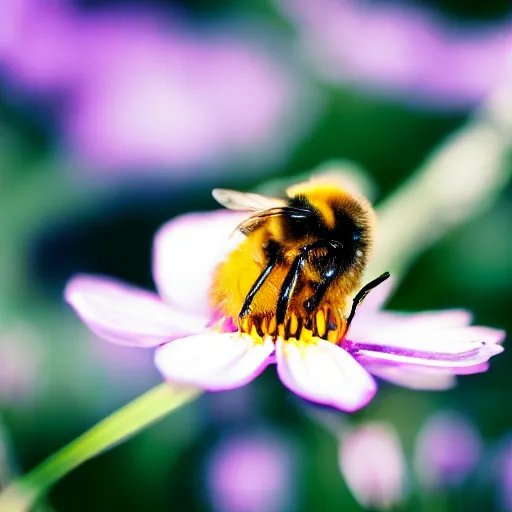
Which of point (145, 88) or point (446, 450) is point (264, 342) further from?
point (145, 88)

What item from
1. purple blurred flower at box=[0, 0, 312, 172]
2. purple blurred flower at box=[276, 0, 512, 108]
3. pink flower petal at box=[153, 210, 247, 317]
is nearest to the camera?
pink flower petal at box=[153, 210, 247, 317]

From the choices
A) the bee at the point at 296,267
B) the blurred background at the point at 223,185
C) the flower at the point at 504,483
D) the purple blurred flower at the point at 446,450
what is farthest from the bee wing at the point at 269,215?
the flower at the point at 504,483

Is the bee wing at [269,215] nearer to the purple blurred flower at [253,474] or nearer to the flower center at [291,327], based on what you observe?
the flower center at [291,327]

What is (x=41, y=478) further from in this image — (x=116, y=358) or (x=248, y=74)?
(x=248, y=74)

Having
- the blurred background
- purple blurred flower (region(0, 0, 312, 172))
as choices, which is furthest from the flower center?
purple blurred flower (region(0, 0, 312, 172))

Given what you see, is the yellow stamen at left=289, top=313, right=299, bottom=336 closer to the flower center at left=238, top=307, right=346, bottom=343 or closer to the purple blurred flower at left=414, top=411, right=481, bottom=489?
the flower center at left=238, top=307, right=346, bottom=343

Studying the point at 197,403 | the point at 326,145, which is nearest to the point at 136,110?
the point at 326,145

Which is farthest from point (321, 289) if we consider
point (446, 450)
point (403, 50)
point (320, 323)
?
point (403, 50)
